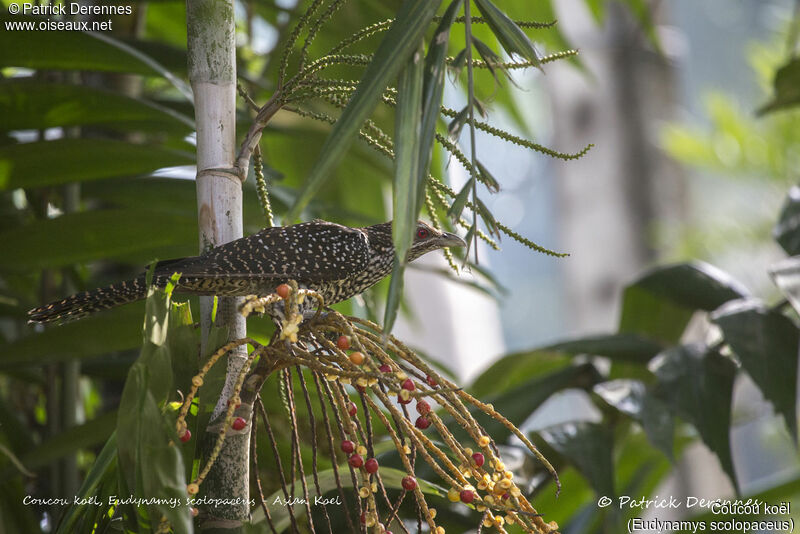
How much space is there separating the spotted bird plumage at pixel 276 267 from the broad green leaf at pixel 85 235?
8.1 inches

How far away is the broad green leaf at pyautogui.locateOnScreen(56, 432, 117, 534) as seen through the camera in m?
0.51

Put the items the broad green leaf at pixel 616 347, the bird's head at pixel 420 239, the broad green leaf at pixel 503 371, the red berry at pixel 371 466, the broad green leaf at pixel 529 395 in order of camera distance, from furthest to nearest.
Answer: the broad green leaf at pixel 503 371
the broad green leaf at pixel 616 347
the broad green leaf at pixel 529 395
the bird's head at pixel 420 239
the red berry at pixel 371 466

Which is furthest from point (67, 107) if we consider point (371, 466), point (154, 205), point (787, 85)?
point (787, 85)

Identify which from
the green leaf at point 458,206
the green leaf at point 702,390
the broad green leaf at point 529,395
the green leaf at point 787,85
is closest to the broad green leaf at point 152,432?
the green leaf at point 458,206

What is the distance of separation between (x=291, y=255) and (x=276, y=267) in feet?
0.07

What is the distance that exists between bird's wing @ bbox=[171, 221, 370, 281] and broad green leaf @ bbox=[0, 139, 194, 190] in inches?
9.0

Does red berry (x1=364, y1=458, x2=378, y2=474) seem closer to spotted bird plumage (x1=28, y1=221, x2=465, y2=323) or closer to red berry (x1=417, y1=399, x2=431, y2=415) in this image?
red berry (x1=417, y1=399, x2=431, y2=415)

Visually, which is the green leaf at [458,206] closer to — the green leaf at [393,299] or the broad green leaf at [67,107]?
the green leaf at [393,299]

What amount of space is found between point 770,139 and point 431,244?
7.89 ft

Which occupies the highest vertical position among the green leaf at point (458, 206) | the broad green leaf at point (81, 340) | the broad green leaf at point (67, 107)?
the broad green leaf at point (67, 107)

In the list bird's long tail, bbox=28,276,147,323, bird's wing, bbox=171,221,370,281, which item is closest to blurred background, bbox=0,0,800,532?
bird's wing, bbox=171,221,370,281

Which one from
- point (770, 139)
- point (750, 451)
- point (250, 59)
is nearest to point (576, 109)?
point (770, 139)

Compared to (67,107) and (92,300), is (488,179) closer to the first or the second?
(92,300)

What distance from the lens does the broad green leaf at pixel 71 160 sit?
793mm
